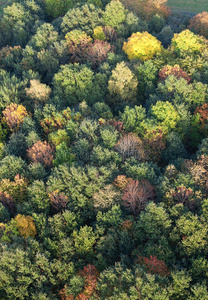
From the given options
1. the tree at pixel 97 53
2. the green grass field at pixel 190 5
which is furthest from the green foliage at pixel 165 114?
the green grass field at pixel 190 5

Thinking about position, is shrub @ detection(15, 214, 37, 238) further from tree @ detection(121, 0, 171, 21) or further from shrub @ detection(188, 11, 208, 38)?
tree @ detection(121, 0, 171, 21)

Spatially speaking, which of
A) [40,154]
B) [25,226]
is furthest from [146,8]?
[25,226]

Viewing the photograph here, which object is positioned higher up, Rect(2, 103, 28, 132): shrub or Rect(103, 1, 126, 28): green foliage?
Rect(103, 1, 126, 28): green foliage

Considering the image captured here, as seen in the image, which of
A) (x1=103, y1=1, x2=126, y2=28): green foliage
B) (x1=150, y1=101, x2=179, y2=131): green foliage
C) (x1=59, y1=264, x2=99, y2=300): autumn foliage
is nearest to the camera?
(x1=59, y1=264, x2=99, y2=300): autumn foliage

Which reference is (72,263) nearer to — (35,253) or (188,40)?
(35,253)

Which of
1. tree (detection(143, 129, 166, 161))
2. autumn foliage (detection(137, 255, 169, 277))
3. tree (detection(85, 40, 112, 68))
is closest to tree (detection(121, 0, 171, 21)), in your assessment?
tree (detection(85, 40, 112, 68))

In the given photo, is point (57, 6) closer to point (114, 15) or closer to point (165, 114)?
point (114, 15)
